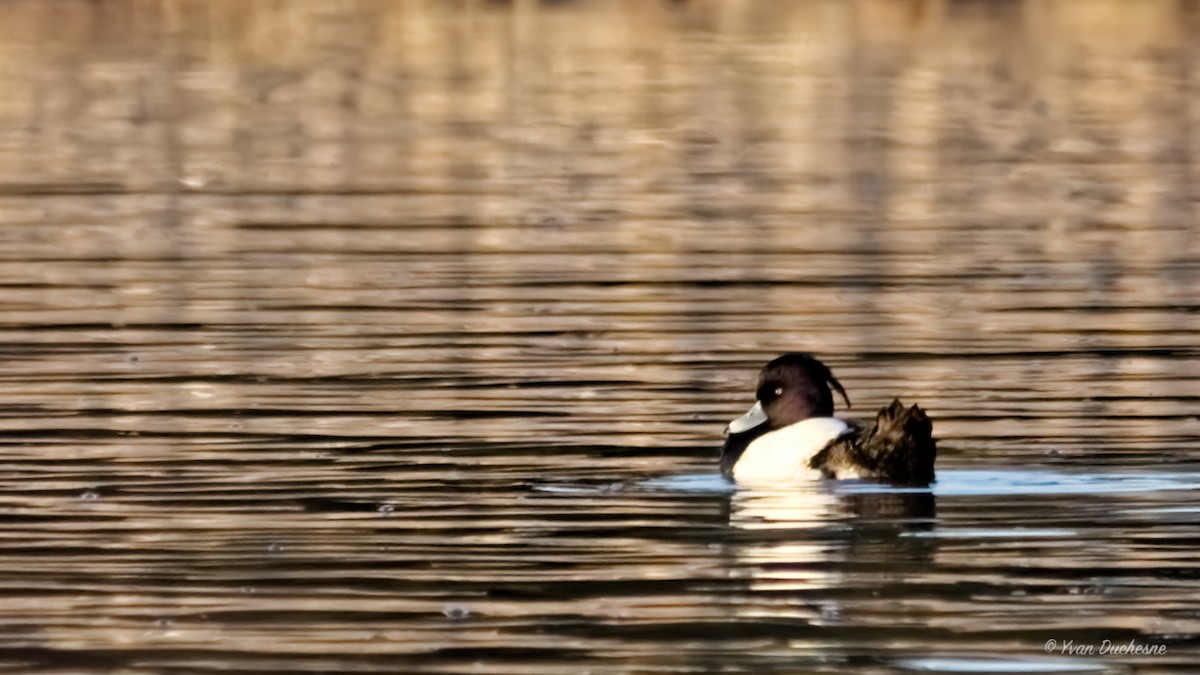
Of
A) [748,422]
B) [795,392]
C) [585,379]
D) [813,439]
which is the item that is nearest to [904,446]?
[813,439]

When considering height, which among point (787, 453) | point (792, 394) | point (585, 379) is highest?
point (792, 394)

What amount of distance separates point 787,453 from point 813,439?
0.46 feet

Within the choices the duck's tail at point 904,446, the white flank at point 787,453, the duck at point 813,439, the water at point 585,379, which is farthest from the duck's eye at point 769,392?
the duck's tail at point 904,446

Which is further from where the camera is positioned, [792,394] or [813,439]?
[792,394]

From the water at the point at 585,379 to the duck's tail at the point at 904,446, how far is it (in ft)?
0.44

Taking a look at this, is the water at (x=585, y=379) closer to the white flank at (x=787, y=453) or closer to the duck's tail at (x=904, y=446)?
the duck's tail at (x=904, y=446)

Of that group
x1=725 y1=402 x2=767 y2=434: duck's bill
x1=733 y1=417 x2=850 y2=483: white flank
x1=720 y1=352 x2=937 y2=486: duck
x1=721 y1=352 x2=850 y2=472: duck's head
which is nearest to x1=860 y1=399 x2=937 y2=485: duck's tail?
x1=720 y1=352 x2=937 y2=486: duck

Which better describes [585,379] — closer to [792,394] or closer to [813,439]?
[792,394]

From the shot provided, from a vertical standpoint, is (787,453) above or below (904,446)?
below

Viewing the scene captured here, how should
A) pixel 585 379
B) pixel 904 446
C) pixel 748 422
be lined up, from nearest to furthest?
pixel 904 446 < pixel 748 422 < pixel 585 379

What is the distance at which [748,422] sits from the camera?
15.4 meters

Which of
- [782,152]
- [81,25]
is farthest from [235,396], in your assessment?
[81,25]

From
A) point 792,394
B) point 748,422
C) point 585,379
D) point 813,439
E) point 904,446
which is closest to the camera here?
point 904,446

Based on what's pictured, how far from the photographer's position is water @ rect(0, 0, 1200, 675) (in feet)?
37.0
